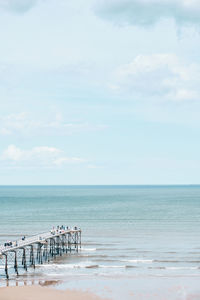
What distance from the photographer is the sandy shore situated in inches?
1502

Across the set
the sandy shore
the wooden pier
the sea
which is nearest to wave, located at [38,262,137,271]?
the sea

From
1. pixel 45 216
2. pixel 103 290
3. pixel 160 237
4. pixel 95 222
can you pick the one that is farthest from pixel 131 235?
pixel 45 216

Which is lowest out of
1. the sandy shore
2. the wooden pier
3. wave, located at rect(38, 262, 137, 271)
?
the sandy shore

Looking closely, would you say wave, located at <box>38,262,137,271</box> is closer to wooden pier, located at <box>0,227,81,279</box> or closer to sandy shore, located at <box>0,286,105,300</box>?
wooden pier, located at <box>0,227,81,279</box>

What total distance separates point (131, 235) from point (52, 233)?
49.8 feet

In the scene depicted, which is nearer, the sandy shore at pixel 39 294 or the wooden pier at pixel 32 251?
the sandy shore at pixel 39 294

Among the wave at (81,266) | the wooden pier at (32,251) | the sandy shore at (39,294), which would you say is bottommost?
the sandy shore at (39,294)

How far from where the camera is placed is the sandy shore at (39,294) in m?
38.2

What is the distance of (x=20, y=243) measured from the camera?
54.0 meters

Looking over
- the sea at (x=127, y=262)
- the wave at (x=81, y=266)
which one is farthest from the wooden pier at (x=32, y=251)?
the wave at (x=81, y=266)

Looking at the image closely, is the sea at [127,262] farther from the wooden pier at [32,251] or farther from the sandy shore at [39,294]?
the sandy shore at [39,294]

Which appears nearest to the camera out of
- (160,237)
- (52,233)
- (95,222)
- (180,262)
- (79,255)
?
(180,262)

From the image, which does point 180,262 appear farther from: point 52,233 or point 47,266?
point 52,233

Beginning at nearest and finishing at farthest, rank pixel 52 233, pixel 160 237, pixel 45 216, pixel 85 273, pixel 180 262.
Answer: pixel 85 273 → pixel 180 262 → pixel 52 233 → pixel 160 237 → pixel 45 216
